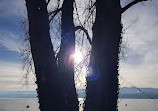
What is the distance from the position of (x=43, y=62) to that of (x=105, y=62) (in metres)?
0.93

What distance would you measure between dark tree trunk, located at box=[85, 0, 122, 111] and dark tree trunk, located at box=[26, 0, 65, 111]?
517 millimetres

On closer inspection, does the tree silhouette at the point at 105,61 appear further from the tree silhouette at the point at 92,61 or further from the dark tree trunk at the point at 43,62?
the dark tree trunk at the point at 43,62

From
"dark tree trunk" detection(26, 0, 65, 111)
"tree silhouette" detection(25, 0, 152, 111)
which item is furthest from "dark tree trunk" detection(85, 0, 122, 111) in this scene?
"dark tree trunk" detection(26, 0, 65, 111)

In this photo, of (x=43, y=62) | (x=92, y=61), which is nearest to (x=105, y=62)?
(x=92, y=61)

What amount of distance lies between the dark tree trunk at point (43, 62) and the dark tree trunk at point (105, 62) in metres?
0.52

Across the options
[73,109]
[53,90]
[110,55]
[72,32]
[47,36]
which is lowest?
[73,109]

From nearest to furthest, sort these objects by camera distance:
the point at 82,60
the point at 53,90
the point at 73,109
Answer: the point at 53,90 → the point at 73,109 → the point at 82,60

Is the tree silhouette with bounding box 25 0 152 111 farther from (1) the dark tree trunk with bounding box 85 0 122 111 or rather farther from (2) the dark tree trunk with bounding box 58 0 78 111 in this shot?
(2) the dark tree trunk with bounding box 58 0 78 111

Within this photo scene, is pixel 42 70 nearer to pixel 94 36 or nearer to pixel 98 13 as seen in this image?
pixel 94 36

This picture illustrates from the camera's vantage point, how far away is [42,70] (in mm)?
3279

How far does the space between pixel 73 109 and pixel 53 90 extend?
2.94 ft

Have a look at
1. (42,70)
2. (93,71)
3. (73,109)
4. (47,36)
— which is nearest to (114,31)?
(93,71)

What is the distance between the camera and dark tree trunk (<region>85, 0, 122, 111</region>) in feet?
11.2

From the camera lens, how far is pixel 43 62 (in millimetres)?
3299
